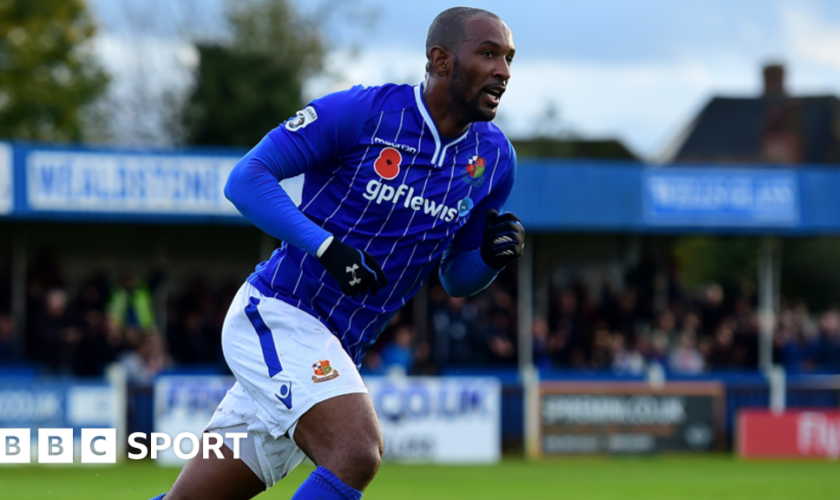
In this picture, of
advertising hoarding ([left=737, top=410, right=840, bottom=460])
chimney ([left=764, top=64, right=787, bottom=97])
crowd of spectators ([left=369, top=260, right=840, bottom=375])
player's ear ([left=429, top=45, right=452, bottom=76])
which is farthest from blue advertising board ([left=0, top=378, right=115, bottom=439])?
chimney ([left=764, top=64, right=787, bottom=97])

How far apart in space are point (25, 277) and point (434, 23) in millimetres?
14501

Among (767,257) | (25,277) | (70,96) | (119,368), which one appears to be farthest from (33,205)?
(70,96)

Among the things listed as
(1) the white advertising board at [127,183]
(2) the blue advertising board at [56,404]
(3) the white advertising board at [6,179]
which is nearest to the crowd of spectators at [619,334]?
(1) the white advertising board at [127,183]

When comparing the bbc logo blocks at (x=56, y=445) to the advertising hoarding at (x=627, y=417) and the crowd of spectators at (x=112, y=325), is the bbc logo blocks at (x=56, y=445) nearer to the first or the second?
the crowd of spectators at (x=112, y=325)

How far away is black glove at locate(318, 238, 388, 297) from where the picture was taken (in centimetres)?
418

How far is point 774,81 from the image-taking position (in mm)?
55938

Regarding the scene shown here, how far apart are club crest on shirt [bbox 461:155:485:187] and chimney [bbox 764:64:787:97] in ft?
171

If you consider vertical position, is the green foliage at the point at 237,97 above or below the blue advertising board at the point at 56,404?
above

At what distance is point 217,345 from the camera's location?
16.9m

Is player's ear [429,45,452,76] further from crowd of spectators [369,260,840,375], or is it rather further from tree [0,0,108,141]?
tree [0,0,108,141]

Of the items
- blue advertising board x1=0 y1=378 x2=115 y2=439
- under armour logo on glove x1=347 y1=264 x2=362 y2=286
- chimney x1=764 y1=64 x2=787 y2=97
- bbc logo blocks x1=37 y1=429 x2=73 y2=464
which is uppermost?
chimney x1=764 y1=64 x2=787 y2=97

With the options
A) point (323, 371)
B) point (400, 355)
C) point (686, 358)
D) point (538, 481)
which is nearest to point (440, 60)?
point (323, 371)

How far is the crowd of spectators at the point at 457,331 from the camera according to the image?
1577cm

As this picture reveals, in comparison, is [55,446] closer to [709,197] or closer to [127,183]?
[127,183]
